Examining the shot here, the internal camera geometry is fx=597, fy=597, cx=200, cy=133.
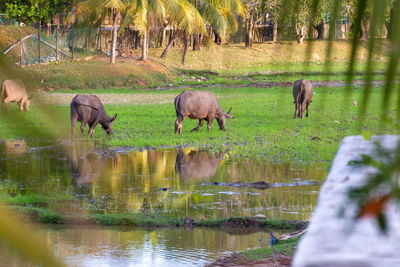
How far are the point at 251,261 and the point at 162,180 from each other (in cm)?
387

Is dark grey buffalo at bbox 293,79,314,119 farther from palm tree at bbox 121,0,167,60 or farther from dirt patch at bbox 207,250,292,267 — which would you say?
dirt patch at bbox 207,250,292,267

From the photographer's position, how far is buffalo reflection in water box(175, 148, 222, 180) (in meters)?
7.98

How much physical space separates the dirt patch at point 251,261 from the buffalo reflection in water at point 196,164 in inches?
150

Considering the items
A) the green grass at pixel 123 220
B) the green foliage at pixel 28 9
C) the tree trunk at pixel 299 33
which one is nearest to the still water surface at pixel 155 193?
the green grass at pixel 123 220

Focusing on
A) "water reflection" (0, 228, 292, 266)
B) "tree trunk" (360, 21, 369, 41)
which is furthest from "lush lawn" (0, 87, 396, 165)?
"tree trunk" (360, 21, 369, 41)

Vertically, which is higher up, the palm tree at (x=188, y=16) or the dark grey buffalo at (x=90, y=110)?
the palm tree at (x=188, y=16)

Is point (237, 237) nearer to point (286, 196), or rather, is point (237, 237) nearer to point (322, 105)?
point (286, 196)

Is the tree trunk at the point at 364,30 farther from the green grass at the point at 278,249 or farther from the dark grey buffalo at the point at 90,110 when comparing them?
the dark grey buffalo at the point at 90,110

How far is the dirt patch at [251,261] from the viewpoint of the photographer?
3605mm

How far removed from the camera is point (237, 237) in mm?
5059

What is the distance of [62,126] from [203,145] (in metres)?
10.0

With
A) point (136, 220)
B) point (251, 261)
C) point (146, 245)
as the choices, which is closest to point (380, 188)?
point (251, 261)

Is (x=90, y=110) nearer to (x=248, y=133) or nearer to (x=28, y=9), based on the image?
(x=248, y=133)

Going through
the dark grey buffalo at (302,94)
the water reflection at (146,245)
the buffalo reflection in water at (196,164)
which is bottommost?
the buffalo reflection in water at (196,164)
